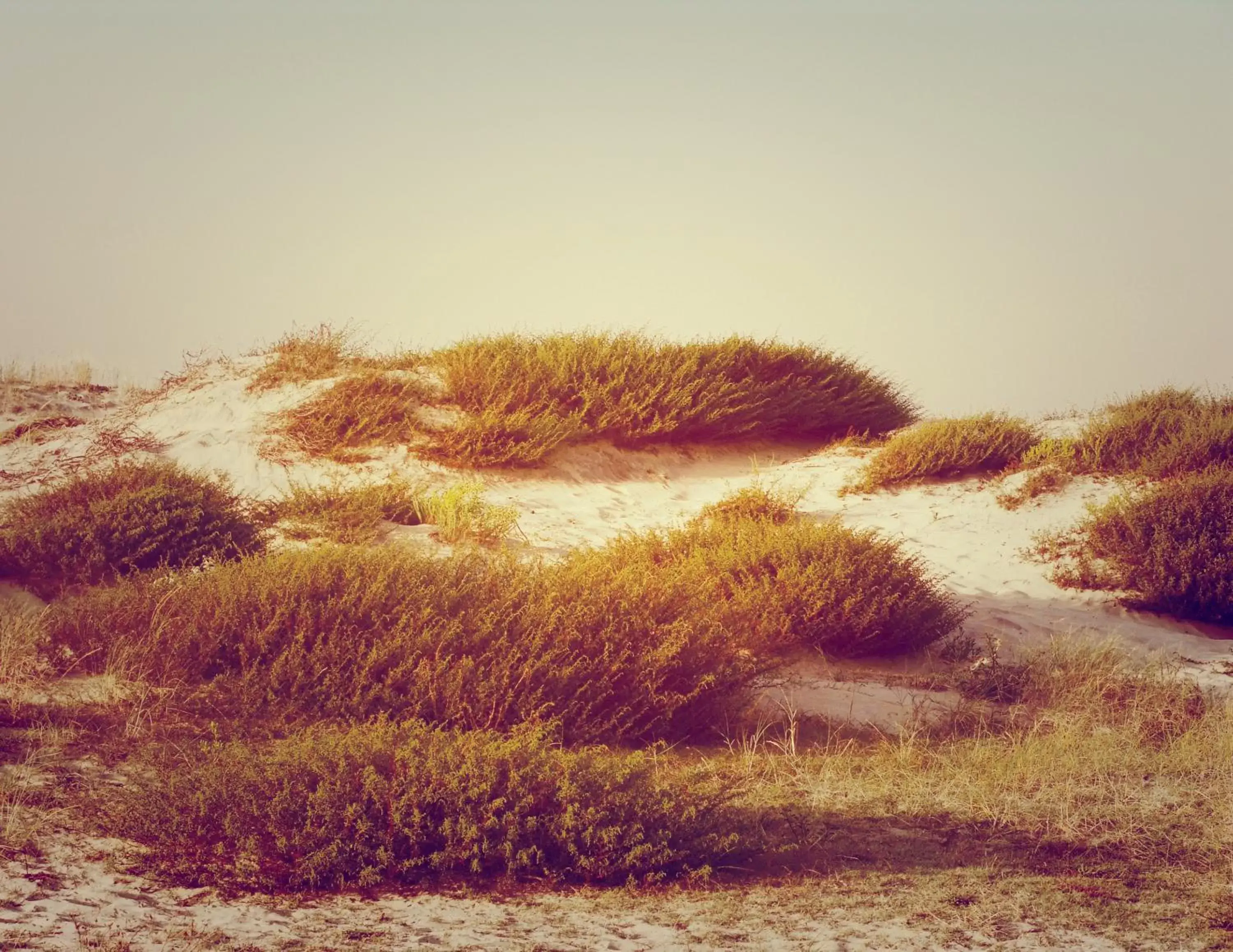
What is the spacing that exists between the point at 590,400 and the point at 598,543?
9.94ft

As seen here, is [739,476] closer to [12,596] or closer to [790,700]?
[790,700]

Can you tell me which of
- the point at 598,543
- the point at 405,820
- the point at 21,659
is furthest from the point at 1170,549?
the point at 21,659

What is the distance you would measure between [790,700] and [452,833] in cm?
293

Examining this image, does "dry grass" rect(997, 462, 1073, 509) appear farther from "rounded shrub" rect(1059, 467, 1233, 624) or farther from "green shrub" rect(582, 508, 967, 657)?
"green shrub" rect(582, 508, 967, 657)

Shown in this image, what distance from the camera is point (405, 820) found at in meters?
3.67

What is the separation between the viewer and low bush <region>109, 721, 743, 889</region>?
3.62m

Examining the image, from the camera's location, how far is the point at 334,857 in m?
3.55

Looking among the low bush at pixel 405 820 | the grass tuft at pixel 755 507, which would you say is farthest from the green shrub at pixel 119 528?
the grass tuft at pixel 755 507

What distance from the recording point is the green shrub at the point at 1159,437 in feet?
36.8

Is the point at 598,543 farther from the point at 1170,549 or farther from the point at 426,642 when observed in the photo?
the point at 1170,549

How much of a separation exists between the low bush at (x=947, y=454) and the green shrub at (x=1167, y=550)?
2.24m

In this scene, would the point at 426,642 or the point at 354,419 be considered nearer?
the point at 426,642

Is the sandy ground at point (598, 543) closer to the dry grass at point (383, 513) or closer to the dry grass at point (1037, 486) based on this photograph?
the dry grass at point (1037, 486)

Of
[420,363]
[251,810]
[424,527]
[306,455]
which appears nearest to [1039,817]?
[251,810]
